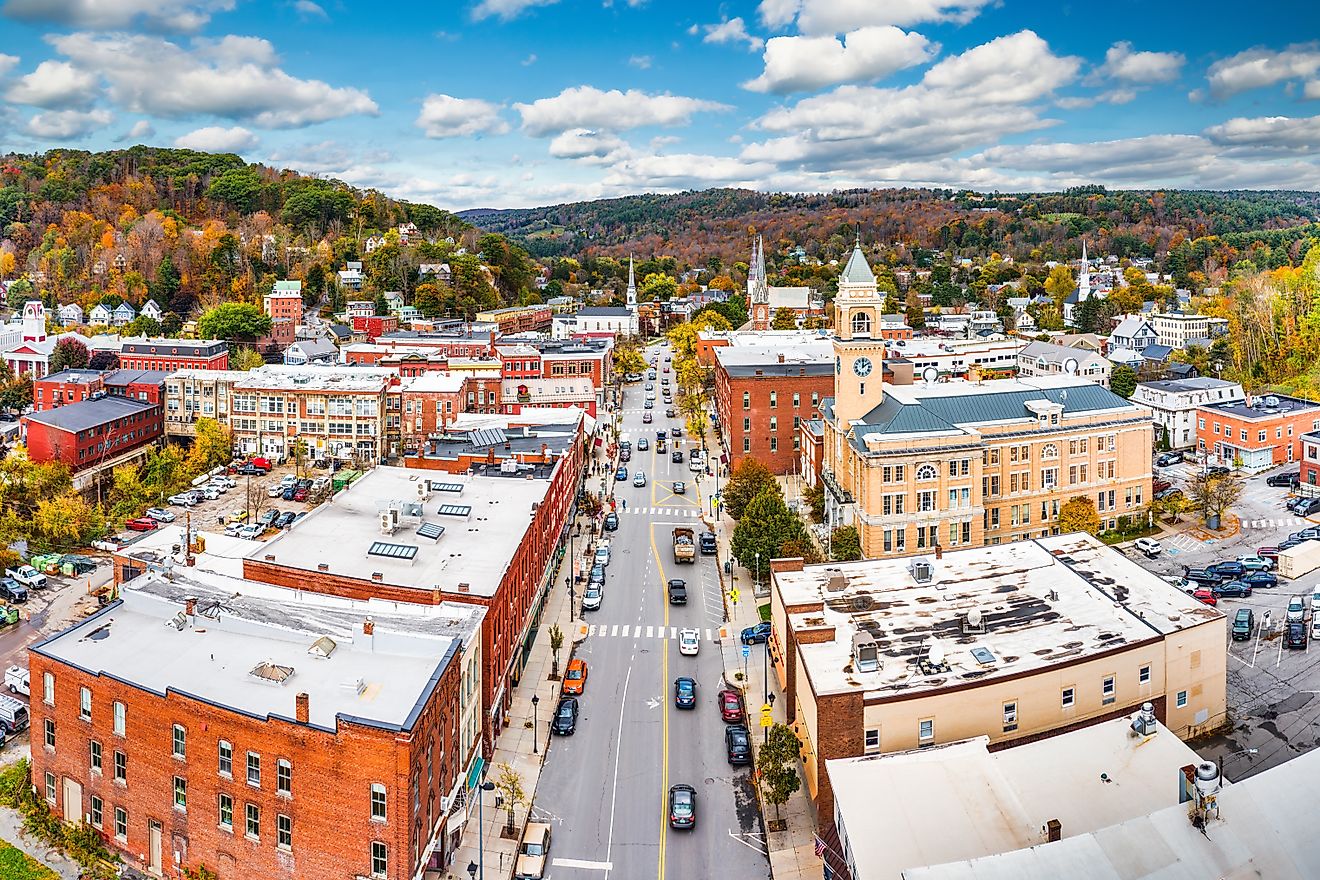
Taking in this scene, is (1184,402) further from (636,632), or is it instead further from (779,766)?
(779,766)

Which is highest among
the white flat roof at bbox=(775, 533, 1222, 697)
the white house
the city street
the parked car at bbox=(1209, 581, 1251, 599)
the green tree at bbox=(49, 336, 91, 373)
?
the green tree at bbox=(49, 336, 91, 373)

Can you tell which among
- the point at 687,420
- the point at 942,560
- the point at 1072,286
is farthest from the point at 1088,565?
the point at 1072,286

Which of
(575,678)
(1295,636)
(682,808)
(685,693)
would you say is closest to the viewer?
(682,808)

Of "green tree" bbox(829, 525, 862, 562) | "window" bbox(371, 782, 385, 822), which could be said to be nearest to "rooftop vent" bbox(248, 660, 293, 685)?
"window" bbox(371, 782, 385, 822)

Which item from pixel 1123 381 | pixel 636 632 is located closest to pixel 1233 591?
pixel 636 632

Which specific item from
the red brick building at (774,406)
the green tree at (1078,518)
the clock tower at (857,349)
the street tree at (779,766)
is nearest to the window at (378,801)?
the street tree at (779,766)

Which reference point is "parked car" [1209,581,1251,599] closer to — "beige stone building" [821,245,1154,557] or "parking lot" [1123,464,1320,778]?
"parking lot" [1123,464,1320,778]

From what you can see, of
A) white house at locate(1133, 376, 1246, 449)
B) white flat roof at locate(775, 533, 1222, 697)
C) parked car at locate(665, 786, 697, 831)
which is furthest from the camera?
white house at locate(1133, 376, 1246, 449)
